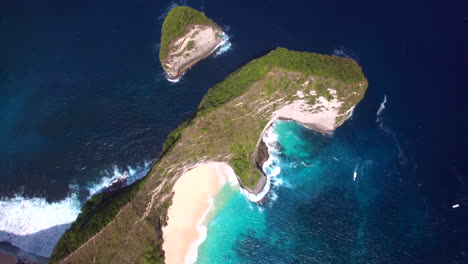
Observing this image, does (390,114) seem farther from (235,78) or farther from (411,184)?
(235,78)

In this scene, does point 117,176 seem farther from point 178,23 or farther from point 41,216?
point 178,23

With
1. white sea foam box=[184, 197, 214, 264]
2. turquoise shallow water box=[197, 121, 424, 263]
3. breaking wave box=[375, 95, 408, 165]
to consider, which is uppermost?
breaking wave box=[375, 95, 408, 165]

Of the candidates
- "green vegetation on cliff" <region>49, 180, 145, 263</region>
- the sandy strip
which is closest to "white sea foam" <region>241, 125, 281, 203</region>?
the sandy strip

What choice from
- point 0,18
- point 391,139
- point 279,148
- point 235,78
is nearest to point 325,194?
point 279,148

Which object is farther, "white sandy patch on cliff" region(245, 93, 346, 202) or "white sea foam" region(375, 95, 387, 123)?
"white sea foam" region(375, 95, 387, 123)

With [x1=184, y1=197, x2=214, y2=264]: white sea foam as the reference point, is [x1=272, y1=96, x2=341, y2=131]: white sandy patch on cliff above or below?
above

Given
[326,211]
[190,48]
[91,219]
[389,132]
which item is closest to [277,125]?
[326,211]

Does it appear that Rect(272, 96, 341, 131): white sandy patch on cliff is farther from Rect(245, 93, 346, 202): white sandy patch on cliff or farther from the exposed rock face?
the exposed rock face

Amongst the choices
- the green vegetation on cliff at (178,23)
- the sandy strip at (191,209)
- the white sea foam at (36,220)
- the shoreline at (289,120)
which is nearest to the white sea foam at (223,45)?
the green vegetation on cliff at (178,23)
